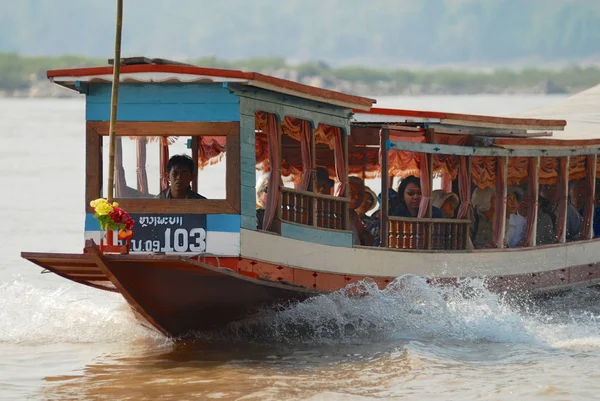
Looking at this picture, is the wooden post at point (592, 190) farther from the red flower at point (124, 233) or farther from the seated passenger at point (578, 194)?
the red flower at point (124, 233)

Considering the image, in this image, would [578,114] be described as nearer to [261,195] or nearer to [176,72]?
[261,195]

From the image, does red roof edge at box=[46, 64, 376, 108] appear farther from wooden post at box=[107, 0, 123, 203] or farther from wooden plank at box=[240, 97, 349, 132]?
wooden post at box=[107, 0, 123, 203]

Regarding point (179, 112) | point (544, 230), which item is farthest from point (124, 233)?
point (544, 230)

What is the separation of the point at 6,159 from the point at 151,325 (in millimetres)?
24392

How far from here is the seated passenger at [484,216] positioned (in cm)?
1295

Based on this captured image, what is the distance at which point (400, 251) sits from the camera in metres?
11.6

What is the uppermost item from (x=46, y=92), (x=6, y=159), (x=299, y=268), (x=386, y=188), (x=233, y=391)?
(x=46, y=92)

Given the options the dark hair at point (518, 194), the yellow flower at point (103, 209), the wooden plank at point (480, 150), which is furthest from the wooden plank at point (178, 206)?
the dark hair at point (518, 194)

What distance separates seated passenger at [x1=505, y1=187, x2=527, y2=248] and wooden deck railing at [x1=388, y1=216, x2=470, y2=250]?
0.96 meters

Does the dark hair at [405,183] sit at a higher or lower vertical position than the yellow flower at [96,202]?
higher

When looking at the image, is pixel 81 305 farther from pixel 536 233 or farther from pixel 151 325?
pixel 536 233

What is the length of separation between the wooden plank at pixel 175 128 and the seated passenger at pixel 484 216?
150 inches

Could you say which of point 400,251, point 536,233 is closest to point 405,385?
point 400,251

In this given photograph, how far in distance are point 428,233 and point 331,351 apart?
1.74 m
